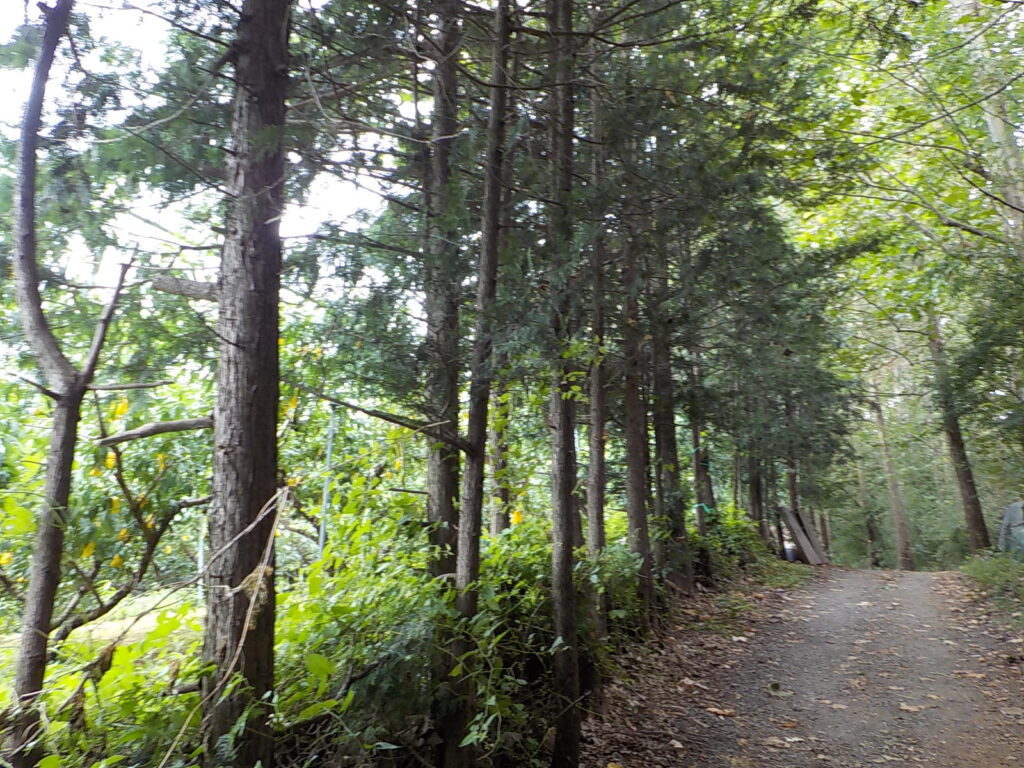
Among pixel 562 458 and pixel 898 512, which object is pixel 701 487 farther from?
pixel 898 512

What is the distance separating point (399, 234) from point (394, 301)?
55cm

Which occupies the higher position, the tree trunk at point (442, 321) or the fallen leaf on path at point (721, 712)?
the tree trunk at point (442, 321)

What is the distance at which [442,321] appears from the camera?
5.84 metres

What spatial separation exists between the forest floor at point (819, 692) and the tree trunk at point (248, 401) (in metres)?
3.49

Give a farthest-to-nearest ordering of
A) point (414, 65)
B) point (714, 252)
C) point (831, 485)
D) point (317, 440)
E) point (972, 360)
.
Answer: point (831, 485) < point (972, 360) < point (714, 252) < point (317, 440) < point (414, 65)

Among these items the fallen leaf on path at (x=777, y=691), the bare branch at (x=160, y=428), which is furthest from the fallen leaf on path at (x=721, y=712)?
the bare branch at (x=160, y=428)

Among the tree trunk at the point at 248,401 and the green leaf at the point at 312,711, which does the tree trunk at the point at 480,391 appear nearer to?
the green leaf at the point at 312,711

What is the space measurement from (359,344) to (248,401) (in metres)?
2.11

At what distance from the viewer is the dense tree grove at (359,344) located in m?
3.49

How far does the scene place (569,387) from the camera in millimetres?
6148

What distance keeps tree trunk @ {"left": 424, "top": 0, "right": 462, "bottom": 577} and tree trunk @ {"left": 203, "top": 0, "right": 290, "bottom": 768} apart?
63.3 inches

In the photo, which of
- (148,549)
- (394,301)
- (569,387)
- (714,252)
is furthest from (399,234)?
(714,252)

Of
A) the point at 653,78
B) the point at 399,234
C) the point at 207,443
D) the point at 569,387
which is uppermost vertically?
the point at 653,78

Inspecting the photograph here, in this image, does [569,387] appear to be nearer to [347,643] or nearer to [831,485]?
[347,643]
